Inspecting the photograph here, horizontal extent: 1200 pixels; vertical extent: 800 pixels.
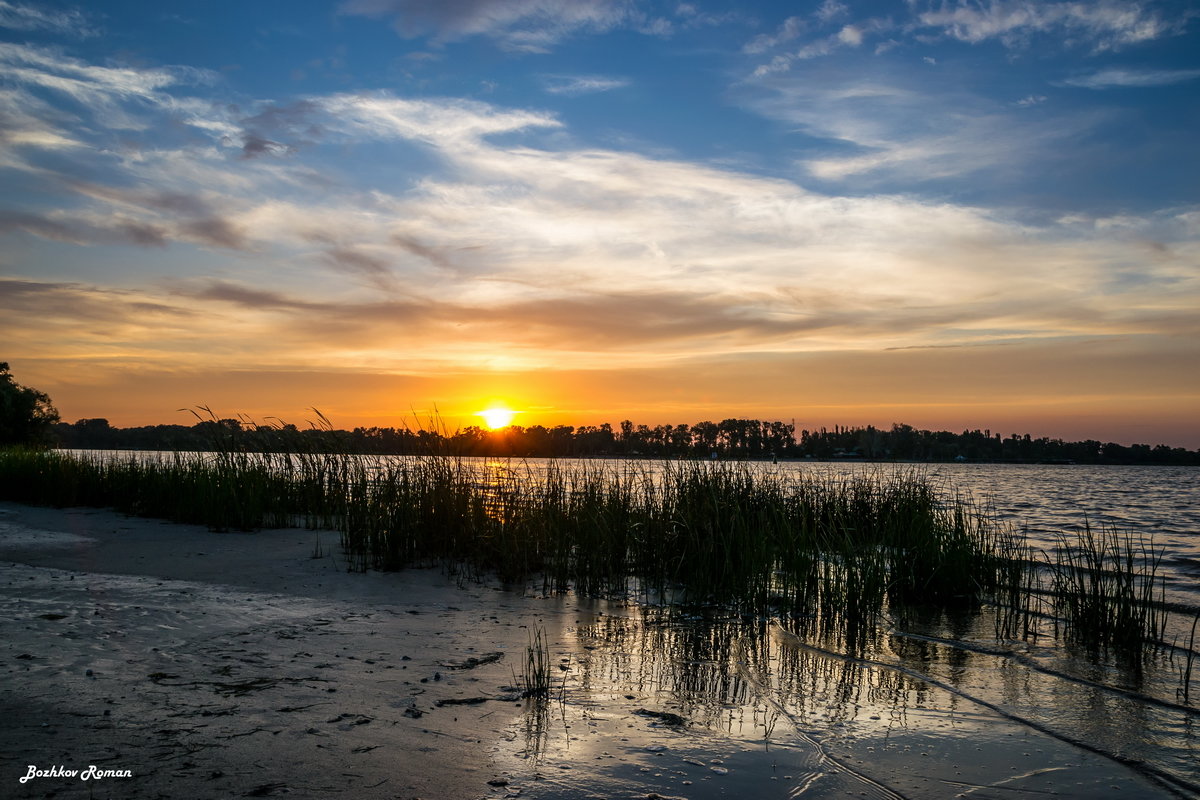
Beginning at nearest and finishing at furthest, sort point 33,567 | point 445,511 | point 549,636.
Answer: point 549,636, point 33,567, point 445,511

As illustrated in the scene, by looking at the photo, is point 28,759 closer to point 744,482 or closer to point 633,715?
point 633,715

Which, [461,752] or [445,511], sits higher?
[445,511]

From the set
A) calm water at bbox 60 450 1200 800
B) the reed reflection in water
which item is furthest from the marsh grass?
the reed reflection in water

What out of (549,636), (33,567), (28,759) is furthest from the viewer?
(33,567)

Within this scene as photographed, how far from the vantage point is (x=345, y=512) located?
11359 millimetres

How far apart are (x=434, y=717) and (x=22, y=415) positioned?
1402 inches

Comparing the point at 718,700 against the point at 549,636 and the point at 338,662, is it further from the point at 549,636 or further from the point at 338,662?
the point at 338,662

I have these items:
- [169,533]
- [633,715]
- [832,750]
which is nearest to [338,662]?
[633,715]

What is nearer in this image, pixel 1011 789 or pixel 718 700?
pixel 1011 789

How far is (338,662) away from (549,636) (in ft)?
6.44
